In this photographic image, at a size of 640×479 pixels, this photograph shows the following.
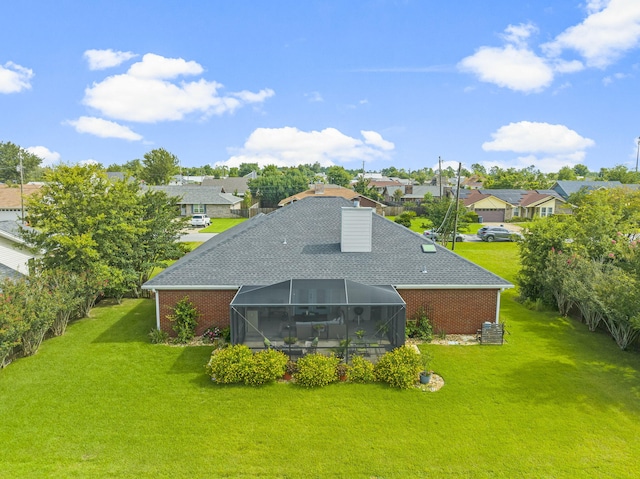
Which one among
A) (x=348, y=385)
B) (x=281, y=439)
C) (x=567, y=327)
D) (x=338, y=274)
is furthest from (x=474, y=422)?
(x=567, y=327)

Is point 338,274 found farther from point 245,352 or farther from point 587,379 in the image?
point 587,379

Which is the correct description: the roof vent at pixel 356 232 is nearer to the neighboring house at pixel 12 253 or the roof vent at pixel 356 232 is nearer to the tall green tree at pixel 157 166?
the neighboring house at pixel 12 253

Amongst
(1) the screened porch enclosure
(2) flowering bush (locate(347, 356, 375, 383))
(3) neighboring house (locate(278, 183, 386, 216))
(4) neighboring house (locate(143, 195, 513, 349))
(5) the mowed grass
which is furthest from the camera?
(3) neighboring house (locate(278, 183, 386, 216))

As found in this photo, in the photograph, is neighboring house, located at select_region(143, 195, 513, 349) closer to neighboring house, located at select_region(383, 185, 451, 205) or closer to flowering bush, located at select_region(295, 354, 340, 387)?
flowering bush, located at select_region(295, 354, 340, 387)

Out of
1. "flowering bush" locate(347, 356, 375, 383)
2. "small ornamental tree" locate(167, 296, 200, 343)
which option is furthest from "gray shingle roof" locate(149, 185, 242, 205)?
"flowering bush" locate(347, 356, 375, 383)

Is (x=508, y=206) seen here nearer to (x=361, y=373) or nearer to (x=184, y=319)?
(x=361, y=373)
